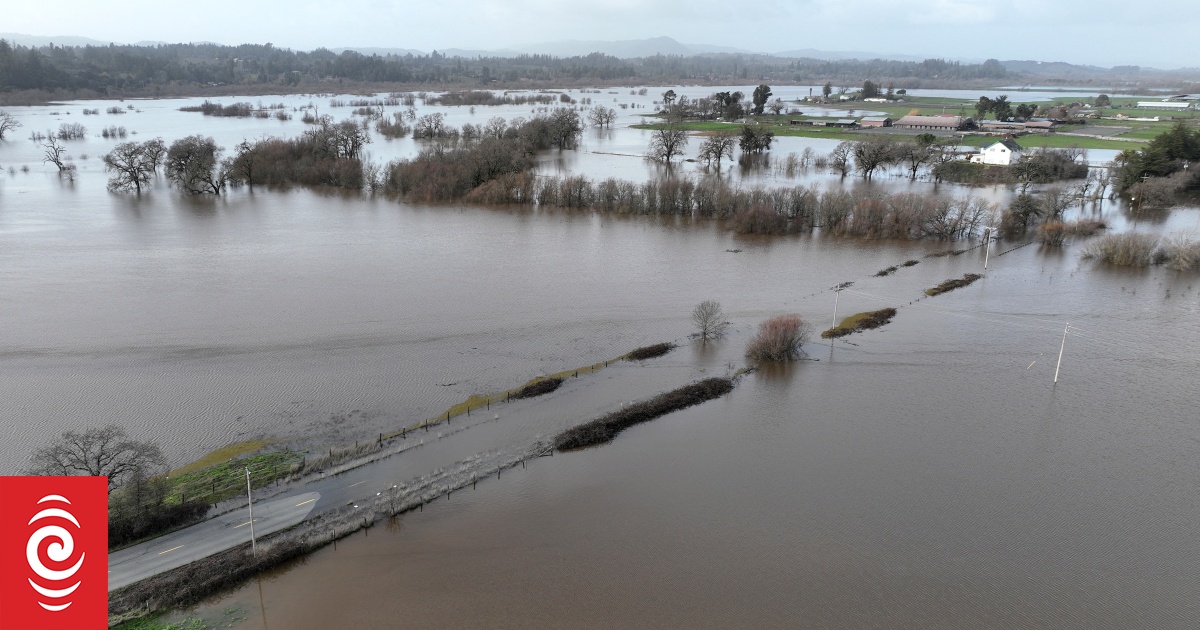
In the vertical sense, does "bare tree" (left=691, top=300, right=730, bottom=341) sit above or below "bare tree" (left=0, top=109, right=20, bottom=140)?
A: below

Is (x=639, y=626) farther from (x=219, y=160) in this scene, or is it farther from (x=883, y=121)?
(x=883, y=121)

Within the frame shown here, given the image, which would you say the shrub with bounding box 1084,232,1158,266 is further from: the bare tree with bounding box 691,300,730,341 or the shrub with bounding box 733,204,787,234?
the bare tree with bounding box 691,300,730,341

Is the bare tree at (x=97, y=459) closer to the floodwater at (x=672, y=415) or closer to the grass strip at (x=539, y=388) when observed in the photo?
the floodwater at (x=672, y=415)

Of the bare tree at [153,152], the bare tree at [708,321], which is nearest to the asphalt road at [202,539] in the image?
the bare tree at [708,321]

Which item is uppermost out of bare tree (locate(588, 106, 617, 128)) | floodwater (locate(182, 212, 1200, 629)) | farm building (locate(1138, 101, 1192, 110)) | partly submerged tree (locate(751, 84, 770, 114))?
farm building (locate(1138, 101, 1192, 110))

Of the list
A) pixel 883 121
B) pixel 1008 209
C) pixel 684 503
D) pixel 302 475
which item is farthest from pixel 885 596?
pixel 883 121

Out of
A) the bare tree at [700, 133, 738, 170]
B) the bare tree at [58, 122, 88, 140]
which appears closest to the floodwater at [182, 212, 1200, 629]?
the bare tree at [700, 133, 738, 170]

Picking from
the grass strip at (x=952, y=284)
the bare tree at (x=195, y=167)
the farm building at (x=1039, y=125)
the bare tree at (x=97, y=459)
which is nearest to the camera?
the bare tree at (x=97, y=459)
